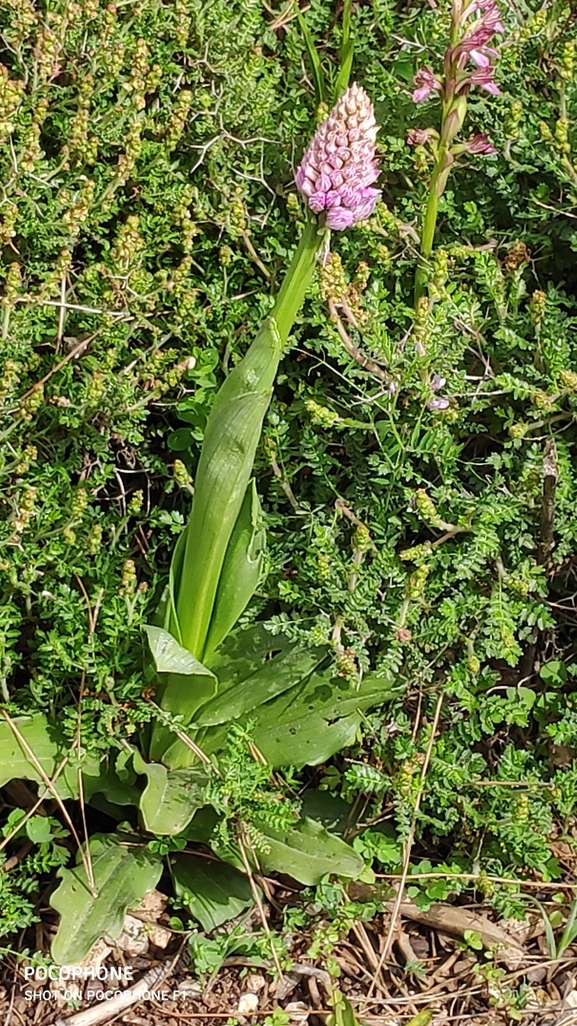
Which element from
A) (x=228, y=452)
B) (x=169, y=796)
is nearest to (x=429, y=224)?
(x=228, y=452)

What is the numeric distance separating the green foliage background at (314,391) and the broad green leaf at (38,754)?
0.04 metres

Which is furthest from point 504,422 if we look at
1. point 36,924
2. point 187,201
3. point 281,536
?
point 36,924

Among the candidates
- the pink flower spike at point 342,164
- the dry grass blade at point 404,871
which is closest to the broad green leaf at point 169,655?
the dry grass blade at point 404,871

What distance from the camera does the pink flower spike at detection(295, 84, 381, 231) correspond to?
3.64 ft

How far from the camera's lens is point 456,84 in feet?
4.90

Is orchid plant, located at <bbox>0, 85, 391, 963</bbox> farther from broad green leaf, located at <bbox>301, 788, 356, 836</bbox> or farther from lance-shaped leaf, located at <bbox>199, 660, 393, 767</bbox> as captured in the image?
broad green leaf, located at <bbox>301, 788, 356, 836</bbox>

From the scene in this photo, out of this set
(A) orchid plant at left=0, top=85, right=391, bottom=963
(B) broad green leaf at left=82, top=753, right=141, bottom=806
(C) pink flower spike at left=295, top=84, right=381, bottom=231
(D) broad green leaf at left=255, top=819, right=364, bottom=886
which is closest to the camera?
(C) pink flower spike at left=295, top=84, right=381, bottom=231

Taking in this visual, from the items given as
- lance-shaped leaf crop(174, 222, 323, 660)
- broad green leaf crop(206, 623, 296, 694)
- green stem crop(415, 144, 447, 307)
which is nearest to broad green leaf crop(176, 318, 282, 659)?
lance-shaped leaf crop(174, 222, 323, 660)

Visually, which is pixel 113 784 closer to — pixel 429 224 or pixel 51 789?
pixel 51 789

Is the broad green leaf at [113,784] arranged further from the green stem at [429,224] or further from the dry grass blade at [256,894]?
the green stem at [429,224]

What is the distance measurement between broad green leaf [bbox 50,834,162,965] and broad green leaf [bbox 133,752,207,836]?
0.39ft

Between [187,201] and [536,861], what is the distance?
123 centimetres

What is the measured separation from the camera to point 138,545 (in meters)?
1.73

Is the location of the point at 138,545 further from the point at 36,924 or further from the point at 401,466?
the point at 36,924
